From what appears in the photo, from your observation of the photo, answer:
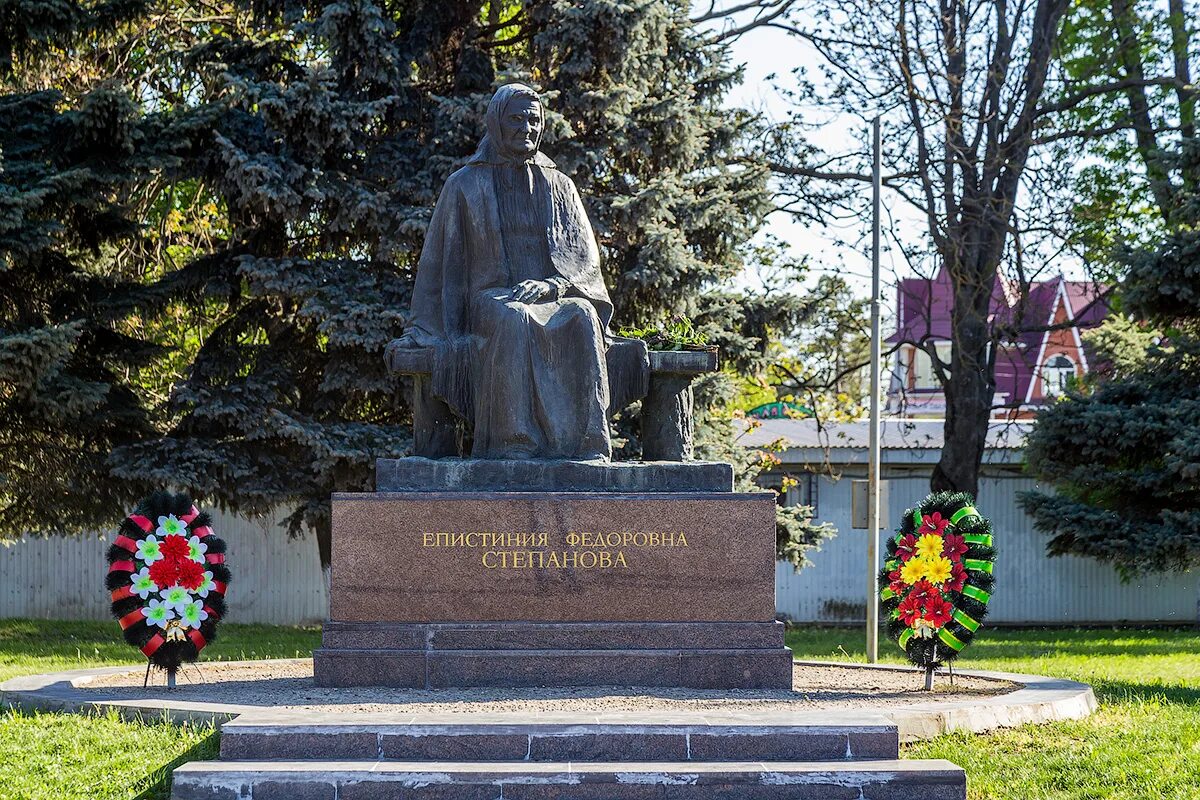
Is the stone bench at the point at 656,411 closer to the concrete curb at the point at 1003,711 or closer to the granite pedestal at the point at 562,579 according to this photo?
the granite pedestal at the point at 562,579

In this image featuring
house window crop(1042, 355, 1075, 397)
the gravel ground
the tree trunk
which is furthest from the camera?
house window crop(1042, 355, 1075, 397)

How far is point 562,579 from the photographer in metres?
8.15

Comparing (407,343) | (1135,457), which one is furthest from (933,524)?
(1135,457)

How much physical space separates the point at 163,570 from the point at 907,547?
13.5 ft

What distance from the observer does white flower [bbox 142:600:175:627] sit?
8.45 meters

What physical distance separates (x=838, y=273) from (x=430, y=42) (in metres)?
6.20

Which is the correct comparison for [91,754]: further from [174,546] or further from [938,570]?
[938,570]

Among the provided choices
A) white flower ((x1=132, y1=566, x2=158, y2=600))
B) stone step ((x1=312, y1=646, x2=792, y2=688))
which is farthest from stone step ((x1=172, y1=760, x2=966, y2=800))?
white flower ((x1=132, y1=566, x2=158, y2=600))

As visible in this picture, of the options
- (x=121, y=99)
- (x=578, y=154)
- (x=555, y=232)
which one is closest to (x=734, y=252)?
(x=578, y=154)

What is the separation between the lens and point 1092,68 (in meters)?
20.2

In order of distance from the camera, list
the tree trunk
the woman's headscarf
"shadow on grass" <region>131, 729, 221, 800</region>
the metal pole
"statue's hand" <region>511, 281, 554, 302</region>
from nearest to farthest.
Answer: "shadow on grass" <region>131, 729, 221, 800</region>, "statue's hand" <region>511, 281, 554, 302</region>, the woman's headscarf, the metal pole, the tree trunk

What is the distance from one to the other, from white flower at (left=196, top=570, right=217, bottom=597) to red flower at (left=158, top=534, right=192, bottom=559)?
0.61 ft

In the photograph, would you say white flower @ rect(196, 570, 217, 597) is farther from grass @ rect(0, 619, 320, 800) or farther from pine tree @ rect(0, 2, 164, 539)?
pine tree @ rect(0, 2, 164, 539)

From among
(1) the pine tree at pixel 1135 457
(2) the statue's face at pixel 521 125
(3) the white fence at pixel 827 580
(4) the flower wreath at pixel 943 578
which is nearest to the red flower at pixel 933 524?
(4) the flower wreath at pixel 943 578
